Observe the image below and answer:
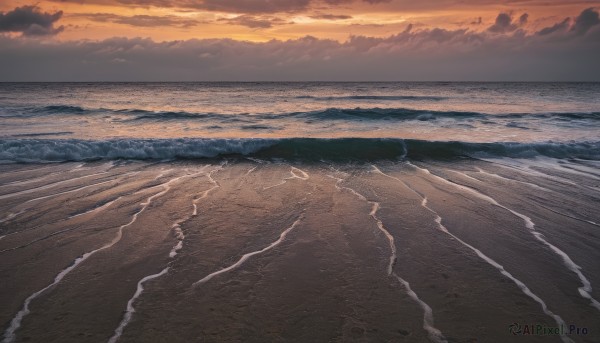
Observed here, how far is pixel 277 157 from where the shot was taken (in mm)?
13234

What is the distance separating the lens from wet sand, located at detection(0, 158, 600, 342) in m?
3.52

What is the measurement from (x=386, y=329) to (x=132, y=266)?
3.03 metres

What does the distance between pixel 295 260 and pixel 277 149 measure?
9819 mm

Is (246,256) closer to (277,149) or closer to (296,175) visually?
(296,175)

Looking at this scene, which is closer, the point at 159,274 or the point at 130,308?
the point at 130,308

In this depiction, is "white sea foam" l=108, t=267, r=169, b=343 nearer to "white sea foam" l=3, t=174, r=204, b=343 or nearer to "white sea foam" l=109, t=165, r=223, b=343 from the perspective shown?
"white sea foam" l=109, t=165, r=223, b=343

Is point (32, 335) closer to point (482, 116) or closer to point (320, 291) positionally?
point (320, 291)

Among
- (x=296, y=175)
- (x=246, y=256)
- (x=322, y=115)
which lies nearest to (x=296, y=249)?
(x=246, y=256)

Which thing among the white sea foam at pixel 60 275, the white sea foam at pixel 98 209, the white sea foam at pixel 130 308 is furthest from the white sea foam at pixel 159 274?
the white sea foam at pixel 98 209

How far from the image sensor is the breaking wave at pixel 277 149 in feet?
41.9

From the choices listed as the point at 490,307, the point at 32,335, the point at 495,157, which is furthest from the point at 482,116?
the point at 32,335

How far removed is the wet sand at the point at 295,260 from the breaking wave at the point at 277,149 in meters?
3.85

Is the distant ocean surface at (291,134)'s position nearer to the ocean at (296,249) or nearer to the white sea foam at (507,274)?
the ocean at (296,249)

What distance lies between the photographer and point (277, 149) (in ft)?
47.6
